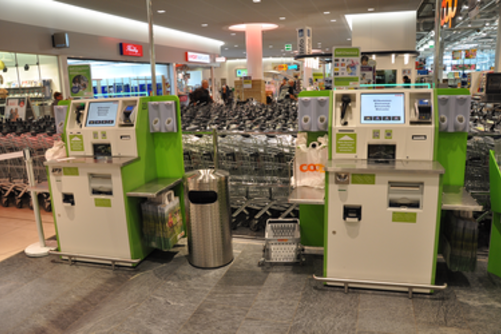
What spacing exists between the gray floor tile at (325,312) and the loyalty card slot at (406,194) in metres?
0.83

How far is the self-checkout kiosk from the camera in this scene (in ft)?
11.7

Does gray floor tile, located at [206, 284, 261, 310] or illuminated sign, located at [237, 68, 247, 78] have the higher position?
illuminated sign, located at [237, 68, 247, 78]

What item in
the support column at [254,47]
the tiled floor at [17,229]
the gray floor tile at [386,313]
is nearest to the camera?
the gray floor tile at [386,313]

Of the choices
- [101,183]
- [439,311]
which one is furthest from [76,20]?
[439,311]

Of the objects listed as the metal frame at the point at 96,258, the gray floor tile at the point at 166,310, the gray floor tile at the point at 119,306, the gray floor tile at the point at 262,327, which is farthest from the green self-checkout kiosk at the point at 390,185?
the metal frame at the point at 96,258

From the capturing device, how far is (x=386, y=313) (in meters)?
2.81

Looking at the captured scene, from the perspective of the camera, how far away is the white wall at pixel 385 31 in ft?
46.2

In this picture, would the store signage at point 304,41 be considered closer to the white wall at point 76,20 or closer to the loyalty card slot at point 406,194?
the white wall at point 76,20

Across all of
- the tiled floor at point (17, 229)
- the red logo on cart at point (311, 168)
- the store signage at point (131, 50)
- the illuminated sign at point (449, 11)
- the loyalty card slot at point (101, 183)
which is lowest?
A: the tiled floor at point (17, 229)

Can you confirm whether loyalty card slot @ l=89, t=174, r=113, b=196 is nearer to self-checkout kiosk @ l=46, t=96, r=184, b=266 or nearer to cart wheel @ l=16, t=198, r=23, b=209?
self-checkout kiosk @ l=46, t=96, r=184, b=266

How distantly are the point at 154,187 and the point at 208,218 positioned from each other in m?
0.65

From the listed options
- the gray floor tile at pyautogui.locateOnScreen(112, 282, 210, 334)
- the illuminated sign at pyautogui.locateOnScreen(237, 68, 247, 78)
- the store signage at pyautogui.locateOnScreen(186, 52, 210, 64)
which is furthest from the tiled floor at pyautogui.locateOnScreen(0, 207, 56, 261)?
the illuminated sign at pyautogui.locateOnScreen(237, 68, 247, 78)

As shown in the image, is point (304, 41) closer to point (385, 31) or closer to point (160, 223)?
point (385, 31)

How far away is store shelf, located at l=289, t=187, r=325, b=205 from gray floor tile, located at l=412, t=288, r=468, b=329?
1.05 m
